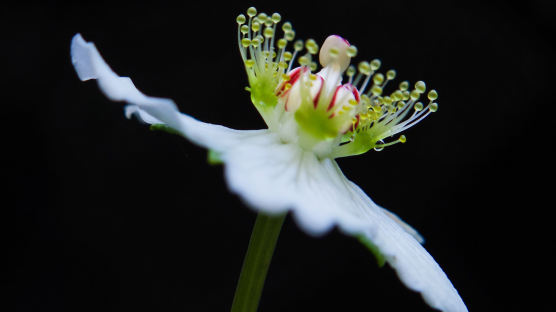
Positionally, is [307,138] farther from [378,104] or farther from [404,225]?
[404,225]

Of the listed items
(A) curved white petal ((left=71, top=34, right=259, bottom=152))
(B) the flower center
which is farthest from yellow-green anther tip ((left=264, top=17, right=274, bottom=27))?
(A) curved white petal ((left=71, top=34, right=259, bottom=152))

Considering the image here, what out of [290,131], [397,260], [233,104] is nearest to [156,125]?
[290,131]

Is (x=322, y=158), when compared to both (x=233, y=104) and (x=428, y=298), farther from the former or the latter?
(x=233, y=104)

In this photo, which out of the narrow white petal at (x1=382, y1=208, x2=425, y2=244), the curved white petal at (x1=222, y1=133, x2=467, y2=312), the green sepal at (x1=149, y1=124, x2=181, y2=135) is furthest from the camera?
the narrow white petal at (x1=382, y1=208, x2=425, y2=244)

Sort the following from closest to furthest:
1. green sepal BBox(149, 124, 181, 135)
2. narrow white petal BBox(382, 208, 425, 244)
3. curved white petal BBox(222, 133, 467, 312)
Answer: curved white petal BBox(222, 133, 467, 312)
green sepal BBox(149, 124, 181, 135)
narrow white petal BBox(382, 208, 425, 244)

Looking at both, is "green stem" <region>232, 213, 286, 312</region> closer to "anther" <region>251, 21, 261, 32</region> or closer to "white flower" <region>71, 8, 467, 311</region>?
Answer: "white flower" <region>71, 8, 467, 311</region>

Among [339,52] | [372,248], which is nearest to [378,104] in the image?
[339,52]
